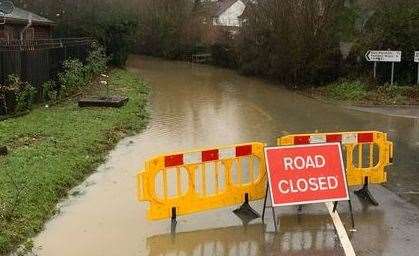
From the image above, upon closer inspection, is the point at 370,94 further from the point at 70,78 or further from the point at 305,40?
the point at 70,78

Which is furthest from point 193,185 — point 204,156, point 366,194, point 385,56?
point 385,56

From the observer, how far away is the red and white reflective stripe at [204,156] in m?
6.95

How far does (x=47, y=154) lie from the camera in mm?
9914

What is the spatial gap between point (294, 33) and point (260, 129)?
10879mm

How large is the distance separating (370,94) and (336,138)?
1304cm

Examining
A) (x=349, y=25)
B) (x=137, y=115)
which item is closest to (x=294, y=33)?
(x=349, y=25)

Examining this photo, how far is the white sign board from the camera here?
19984 mm

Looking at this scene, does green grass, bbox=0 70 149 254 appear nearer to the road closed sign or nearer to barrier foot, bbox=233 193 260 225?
barrier foot, bbox=233 193 260 225

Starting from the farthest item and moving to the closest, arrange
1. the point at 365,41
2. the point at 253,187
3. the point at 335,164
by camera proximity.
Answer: the point at 365,41 → the point at 253,187 → the point at 335,164

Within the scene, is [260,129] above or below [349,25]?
below

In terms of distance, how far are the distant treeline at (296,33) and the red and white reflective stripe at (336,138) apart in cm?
1378

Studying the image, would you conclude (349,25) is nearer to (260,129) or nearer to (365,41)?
(365,41)

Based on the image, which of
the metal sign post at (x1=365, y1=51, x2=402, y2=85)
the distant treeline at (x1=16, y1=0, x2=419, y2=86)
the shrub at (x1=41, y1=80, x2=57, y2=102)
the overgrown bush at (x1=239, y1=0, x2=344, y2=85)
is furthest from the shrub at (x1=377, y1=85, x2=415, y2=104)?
the shrub at (x1=41, y1=80, x2=57, y2=102)

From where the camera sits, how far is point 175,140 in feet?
41.0
